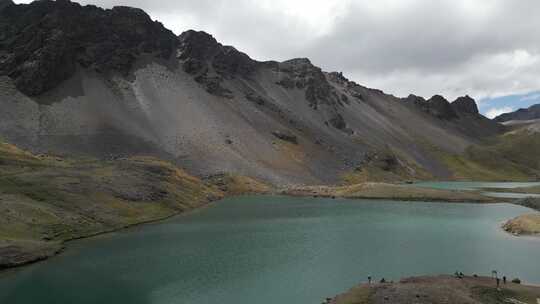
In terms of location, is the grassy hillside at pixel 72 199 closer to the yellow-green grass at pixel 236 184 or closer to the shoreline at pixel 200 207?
the shoreline at pixel 200 207

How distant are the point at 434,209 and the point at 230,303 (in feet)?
302

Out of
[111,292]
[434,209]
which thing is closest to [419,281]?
[111,292]

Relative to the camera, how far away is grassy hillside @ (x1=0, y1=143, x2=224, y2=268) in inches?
2965

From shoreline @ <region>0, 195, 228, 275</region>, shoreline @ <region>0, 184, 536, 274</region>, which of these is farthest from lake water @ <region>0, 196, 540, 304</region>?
shoreline @ <region>0, 184, 536, 274</region>

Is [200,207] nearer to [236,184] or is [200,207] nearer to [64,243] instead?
[236,184]

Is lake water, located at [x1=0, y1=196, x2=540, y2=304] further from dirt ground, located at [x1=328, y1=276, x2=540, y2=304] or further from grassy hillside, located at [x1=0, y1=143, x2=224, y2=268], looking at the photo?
grassy hillside, located at [x1=0, y1=143, x2=224, y2=268]

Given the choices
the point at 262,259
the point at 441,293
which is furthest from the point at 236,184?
the point at 441,293

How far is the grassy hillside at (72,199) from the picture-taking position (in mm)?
75312

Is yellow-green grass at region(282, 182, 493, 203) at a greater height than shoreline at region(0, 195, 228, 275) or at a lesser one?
greater

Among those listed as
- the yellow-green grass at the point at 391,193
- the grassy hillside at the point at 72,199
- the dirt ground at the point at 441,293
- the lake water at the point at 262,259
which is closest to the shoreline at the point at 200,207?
the yellow-green grass at the point at 391,193

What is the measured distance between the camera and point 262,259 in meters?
68.4

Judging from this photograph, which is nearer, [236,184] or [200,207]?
[200,207]

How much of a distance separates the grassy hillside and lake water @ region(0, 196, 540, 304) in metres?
4.94

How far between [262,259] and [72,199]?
48.7 metres
